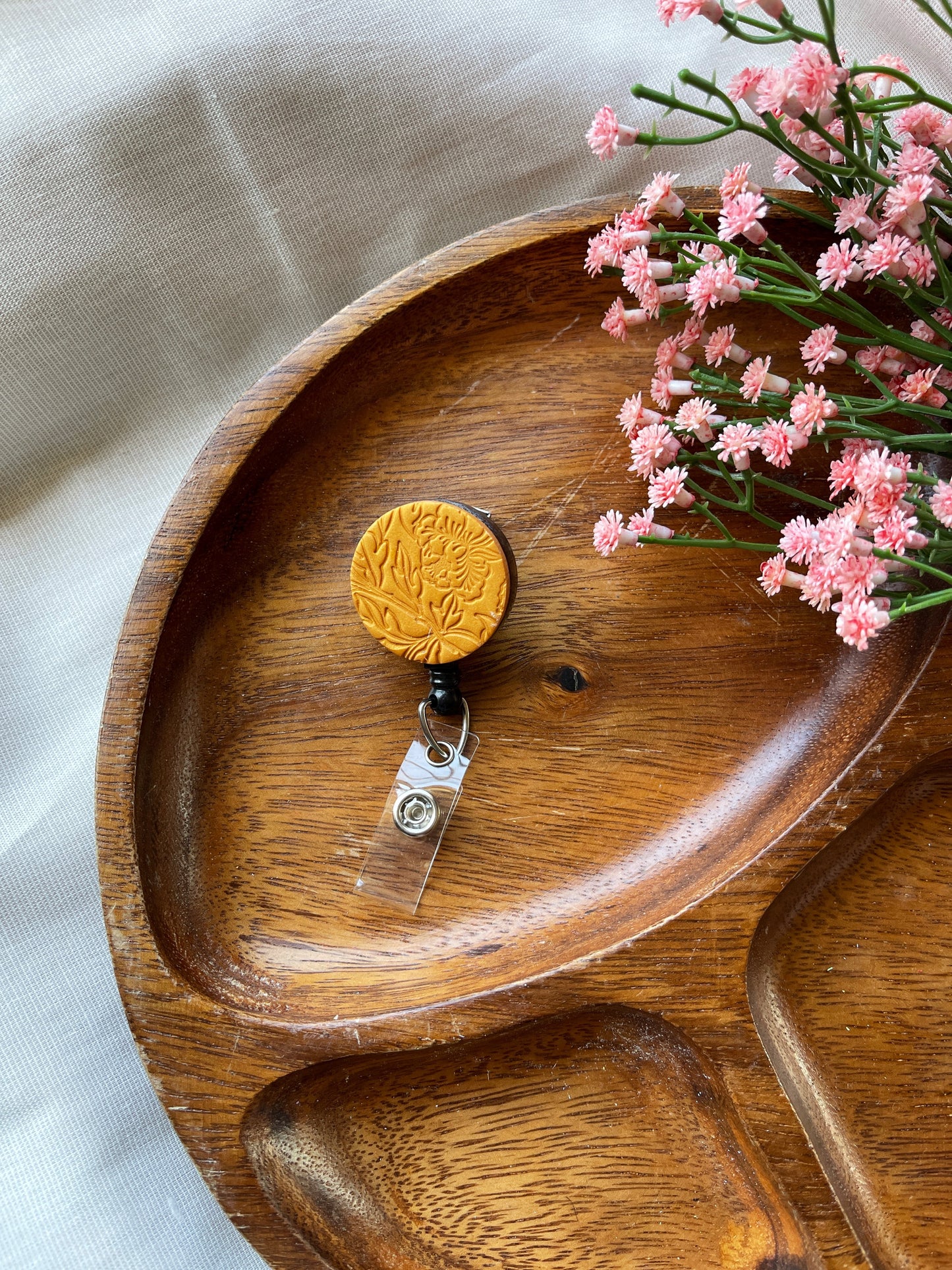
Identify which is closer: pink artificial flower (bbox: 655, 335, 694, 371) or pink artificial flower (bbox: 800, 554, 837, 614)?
pink artificial flower (bbox: 800, 554, 837, 614)

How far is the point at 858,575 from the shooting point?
665mm

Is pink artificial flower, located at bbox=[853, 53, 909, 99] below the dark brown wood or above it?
above

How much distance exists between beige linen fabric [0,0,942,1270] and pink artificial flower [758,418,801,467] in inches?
20.0

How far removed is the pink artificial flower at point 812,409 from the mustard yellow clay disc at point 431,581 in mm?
269

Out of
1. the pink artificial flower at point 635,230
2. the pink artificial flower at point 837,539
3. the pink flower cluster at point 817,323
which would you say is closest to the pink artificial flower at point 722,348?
the pink flower cluster at point 817,323

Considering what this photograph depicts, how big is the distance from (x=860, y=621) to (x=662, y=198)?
374 mm

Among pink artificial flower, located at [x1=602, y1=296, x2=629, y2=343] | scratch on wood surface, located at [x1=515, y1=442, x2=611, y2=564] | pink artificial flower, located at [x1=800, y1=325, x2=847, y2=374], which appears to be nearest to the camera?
pink artificial flower, located at [x1=800, y1=325, x2=847, y2=374]

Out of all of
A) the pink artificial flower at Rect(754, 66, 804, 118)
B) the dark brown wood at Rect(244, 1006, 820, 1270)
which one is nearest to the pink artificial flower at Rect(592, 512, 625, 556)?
the pink artificial flower at Rect(754, 66, 804, 118)

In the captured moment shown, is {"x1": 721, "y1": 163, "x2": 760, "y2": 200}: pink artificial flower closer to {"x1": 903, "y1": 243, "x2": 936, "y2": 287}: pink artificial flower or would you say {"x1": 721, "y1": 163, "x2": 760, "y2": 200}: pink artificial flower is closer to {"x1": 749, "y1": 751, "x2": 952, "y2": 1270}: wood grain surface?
{"x1": 903, "y1": 243, "x2": 936, "y2": 287}: pink artificial flower

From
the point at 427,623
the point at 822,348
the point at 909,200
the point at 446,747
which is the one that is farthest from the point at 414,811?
the point at 909,200

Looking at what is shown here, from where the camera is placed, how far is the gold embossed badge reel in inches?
33.7

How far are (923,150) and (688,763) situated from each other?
0.54 meters

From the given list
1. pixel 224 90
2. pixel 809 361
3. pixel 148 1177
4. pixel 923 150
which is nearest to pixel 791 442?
pixel 809 361

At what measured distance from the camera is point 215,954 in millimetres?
923
